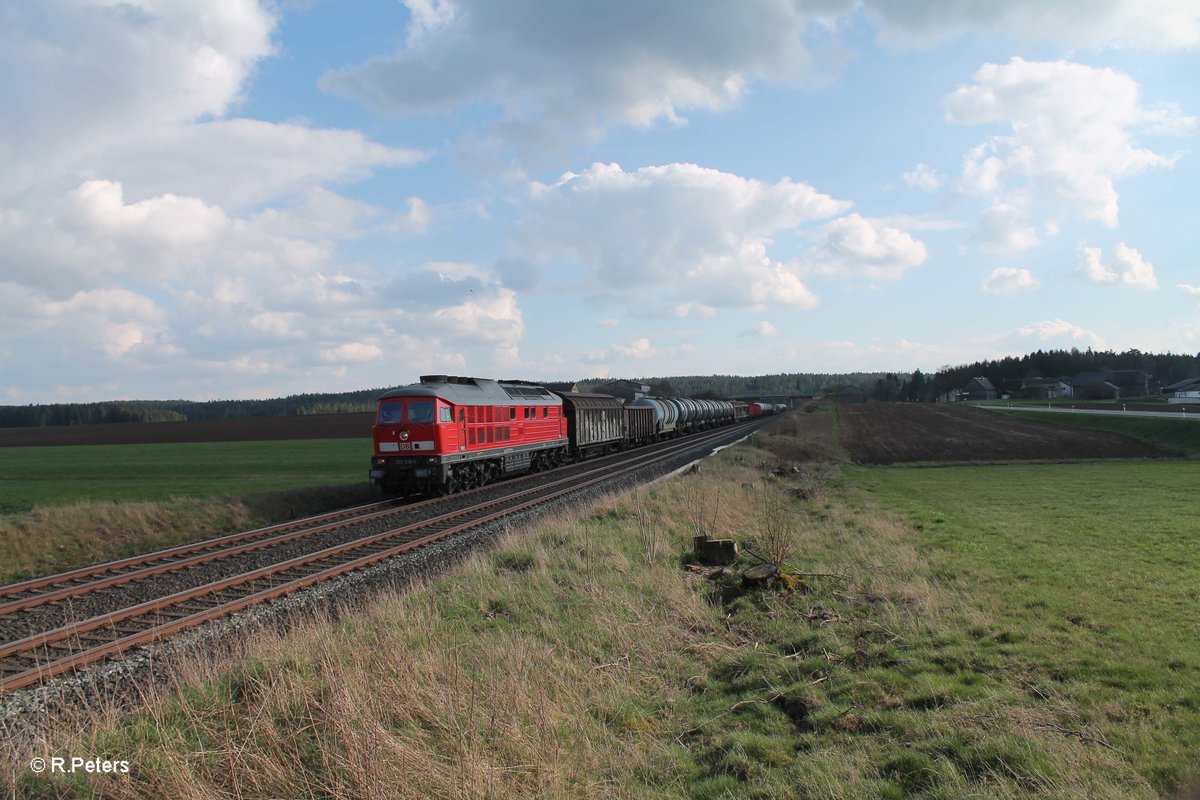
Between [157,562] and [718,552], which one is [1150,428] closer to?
[718,552]

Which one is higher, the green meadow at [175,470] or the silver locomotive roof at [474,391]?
the silver locomotive roof at [474,391]

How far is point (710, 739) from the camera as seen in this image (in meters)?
5.88

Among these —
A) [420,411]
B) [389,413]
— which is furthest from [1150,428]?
[389,413]

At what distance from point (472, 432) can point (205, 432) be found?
6837 centimetres

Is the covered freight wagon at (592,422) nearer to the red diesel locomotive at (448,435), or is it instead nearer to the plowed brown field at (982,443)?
the red diesel locomotive at (448,435)

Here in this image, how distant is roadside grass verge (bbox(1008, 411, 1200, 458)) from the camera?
1629 inches

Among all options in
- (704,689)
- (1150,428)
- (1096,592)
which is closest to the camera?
(704,689)

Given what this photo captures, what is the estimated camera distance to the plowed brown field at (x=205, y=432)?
72.9 m

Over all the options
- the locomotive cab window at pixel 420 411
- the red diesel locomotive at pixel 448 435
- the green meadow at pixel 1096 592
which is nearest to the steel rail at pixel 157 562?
the red diesel locomotive at pixel 448 435

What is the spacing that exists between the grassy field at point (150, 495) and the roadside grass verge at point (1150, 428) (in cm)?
4461

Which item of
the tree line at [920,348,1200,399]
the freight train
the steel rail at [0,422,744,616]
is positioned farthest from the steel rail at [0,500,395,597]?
the tree line at [920,348,1200,399]

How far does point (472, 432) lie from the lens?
79.3 feet

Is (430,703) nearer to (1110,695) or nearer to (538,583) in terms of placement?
(538,583)

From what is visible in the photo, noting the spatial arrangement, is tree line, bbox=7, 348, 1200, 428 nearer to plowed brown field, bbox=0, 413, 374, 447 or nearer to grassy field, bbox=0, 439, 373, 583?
plowed brown field, bbox=0, 413, 374, 447
